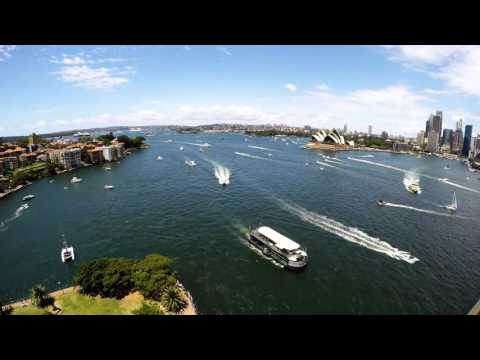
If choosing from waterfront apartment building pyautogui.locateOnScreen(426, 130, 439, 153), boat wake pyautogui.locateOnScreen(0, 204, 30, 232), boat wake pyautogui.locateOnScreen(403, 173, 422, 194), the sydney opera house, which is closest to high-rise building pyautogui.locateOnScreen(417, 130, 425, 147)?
waterfront apartment building pyautogui.locateOnScreen(426, 130, 439, 153)

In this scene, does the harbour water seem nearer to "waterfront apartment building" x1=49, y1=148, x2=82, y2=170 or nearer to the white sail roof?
the white sail roof

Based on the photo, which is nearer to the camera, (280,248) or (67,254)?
(280,248)

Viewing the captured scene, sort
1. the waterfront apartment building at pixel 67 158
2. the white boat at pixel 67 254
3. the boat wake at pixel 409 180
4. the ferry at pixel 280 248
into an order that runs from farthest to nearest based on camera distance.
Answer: the waterfront apartment building at pixel 67 158
the boat wake at pixel 409 180
the white boat at pixel 67 254
the ferry at pixel 280 248

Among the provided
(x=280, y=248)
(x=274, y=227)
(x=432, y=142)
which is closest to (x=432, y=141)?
(x=432, y=142)

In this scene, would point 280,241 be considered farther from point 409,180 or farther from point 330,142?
point 330,142

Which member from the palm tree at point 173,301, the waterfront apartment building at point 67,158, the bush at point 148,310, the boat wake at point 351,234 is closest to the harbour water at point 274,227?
the boat wake at point 351,234

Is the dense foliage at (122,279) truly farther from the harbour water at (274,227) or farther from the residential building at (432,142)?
the residential building at (432,142)

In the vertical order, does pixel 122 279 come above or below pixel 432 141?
below
